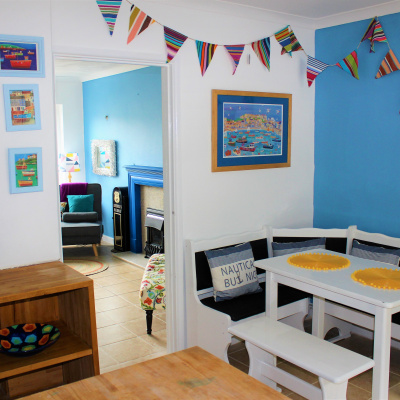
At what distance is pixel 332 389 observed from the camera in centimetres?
240

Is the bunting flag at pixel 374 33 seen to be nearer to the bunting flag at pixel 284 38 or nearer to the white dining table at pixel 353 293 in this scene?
the bunting flag at pixel 284 38

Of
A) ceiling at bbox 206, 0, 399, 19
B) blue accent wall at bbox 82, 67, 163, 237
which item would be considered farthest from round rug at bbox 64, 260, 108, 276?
ceiling at bbox 206, 0, 399, 19

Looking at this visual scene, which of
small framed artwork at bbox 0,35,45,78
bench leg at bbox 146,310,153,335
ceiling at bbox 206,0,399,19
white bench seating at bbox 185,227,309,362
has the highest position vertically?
ceiling at bbox 206,0,399,19

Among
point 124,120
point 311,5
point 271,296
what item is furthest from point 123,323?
point 124,120

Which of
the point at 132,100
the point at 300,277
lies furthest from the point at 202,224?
the point at 132,100

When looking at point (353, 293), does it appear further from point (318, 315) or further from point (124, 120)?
point (124, 120)

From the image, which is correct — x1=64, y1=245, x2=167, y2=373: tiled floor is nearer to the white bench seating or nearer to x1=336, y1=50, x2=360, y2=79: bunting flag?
the white bench seating

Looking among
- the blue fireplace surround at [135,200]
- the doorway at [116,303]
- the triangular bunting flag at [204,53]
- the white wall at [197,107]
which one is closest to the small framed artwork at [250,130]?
the white wall at [197,107]

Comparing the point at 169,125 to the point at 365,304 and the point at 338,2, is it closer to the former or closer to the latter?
the point at 338,2

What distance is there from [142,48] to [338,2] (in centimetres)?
137

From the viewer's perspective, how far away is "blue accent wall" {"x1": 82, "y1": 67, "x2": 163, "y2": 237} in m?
5.94

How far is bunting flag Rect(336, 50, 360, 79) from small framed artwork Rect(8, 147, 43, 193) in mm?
2290

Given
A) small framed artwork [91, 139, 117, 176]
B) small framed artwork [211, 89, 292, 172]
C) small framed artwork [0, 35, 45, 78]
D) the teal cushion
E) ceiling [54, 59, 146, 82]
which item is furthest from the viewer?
small framed artwork [91, 139, 117, 176]

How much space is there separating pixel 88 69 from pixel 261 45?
139 inches
